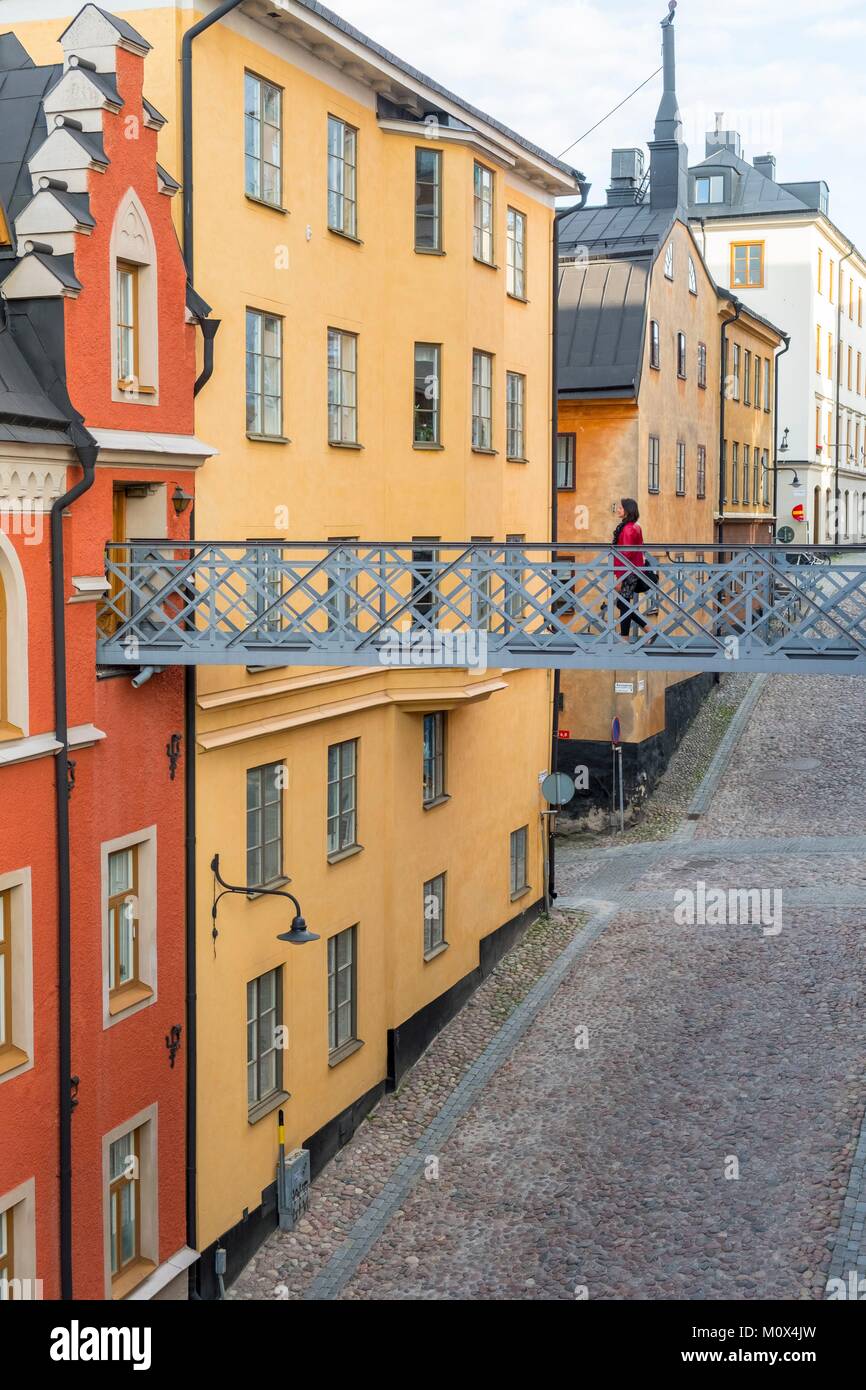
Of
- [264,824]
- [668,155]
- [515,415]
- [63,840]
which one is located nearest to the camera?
[63,840]

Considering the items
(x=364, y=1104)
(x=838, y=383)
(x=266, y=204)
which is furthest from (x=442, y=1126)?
(x=838, y=383)

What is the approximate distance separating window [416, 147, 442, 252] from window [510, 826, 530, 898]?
429 inches

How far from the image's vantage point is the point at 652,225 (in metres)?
38.0

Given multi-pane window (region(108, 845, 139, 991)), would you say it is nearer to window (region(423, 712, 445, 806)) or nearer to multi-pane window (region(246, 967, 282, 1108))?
multi-pane window (region(246, 967, 282, 1108))

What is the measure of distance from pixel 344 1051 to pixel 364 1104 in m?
1.11

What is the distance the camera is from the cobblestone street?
1717cm

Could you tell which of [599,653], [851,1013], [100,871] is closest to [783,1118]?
[851,1013]

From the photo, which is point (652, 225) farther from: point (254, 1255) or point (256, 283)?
point (254, 1255)

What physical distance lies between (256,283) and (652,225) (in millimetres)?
22663

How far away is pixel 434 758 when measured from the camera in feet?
78.2

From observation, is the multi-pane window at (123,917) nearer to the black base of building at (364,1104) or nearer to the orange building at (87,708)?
the orange building at (87,708)

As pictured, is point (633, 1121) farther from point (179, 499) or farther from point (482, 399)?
point (482, 399)

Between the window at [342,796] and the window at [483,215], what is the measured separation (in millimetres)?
7781

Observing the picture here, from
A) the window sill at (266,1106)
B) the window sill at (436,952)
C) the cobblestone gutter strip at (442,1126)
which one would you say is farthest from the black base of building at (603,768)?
the window sill at (266,1106)
